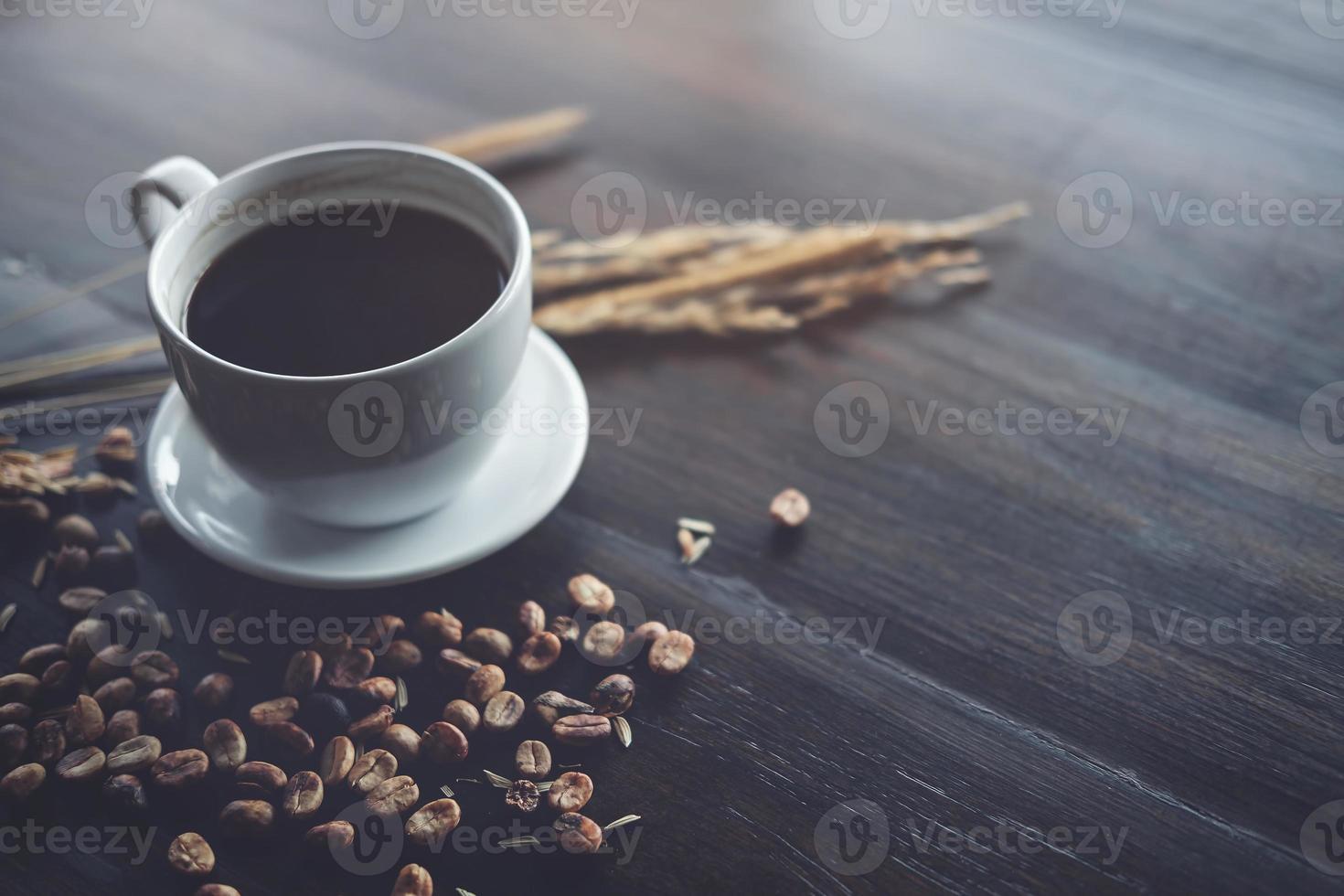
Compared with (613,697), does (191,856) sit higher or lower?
lower

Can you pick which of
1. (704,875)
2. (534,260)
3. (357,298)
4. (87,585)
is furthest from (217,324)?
(704,875)

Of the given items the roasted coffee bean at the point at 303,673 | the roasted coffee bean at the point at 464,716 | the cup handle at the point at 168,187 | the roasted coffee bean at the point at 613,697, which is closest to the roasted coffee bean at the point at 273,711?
the roasted coffee bean at the point at 303,673

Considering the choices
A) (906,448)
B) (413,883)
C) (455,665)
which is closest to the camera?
(413,883)

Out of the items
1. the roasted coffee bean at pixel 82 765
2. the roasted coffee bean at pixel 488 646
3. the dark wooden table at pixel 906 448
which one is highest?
the dark wooden table at pixel 906 448

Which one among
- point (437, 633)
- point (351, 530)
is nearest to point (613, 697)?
point (437, 633)

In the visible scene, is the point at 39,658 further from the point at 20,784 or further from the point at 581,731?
the point at 581,731

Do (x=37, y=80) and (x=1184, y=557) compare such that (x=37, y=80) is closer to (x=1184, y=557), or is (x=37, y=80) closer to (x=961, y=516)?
(x=961, y=516)

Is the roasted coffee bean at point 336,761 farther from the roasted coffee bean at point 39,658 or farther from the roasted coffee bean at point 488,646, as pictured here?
the roasted coffee bean at point 39,658

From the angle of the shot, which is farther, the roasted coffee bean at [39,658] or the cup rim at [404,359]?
the roasted coffee bean at [39,658]
